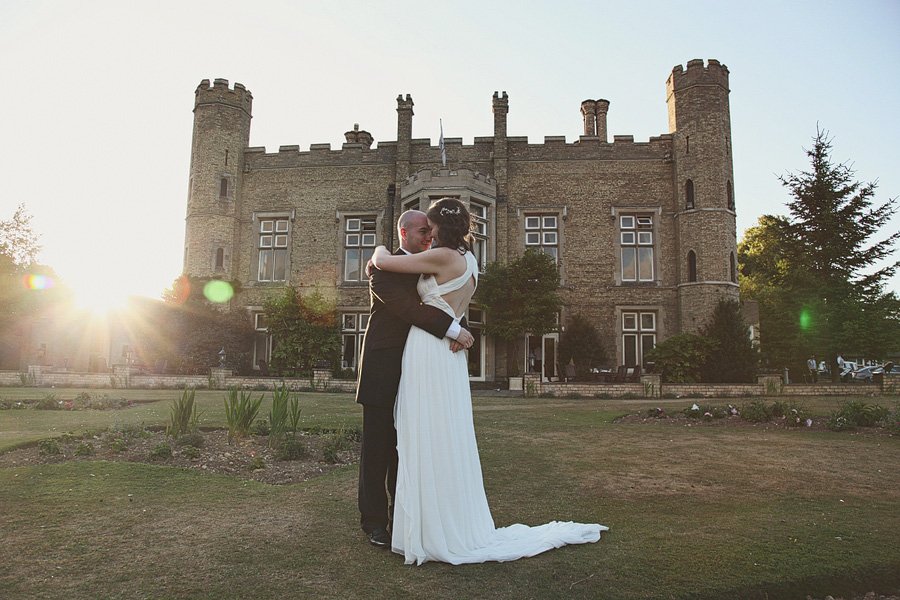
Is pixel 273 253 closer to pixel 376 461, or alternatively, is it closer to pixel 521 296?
pixel 521 296

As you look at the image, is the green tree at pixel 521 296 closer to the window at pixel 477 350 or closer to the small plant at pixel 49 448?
the window at pixel 477 350

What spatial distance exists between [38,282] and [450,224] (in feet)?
100

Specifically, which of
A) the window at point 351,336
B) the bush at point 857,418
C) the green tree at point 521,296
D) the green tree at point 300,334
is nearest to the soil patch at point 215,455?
the bush at point 857,418

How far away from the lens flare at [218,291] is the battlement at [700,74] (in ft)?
62.0

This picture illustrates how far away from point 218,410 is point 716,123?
64.9 ft

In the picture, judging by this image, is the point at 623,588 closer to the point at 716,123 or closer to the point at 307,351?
the point at 307,351

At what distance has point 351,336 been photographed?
22.7 meters

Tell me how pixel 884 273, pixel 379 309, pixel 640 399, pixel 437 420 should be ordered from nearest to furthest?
1. pixel 437 420
2. pixel 379 309
3. pixel 640 399
4. pixel 884 273

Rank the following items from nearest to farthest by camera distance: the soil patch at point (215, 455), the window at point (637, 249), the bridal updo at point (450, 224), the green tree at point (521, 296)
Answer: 1. the bridal updo at point (450, 224)
2. the soil patch at point (215, 455)
3. the green tree at point (521, 296)
4. the window at point (637, 249)

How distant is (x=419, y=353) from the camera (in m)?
3.36

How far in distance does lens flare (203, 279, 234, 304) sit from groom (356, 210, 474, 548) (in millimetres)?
20665

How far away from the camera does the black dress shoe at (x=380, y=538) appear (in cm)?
325

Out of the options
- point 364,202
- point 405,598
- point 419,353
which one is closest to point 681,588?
point 405,598

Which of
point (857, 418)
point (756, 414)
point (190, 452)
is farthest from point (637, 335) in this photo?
point (190, 452)
